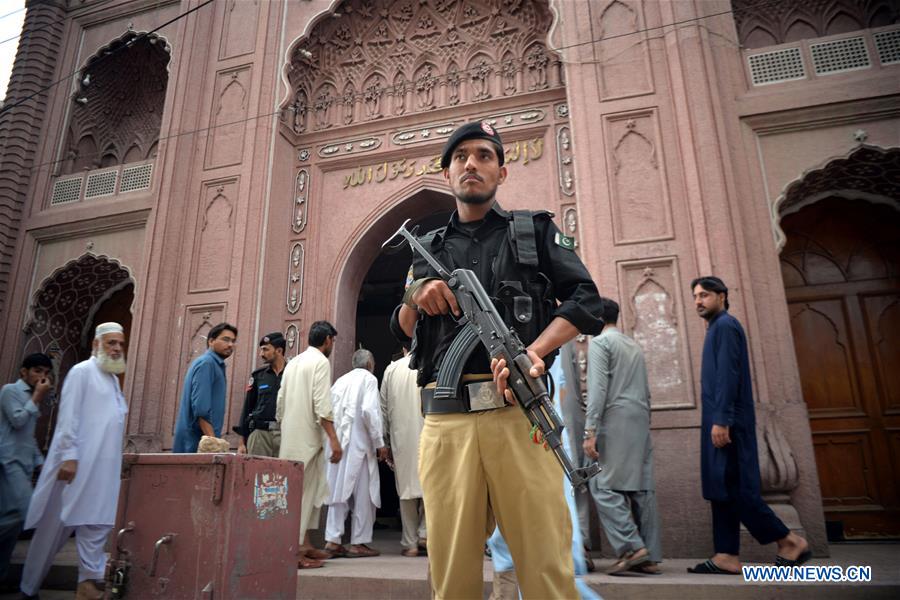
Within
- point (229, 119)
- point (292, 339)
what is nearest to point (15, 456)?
point (292, 339)

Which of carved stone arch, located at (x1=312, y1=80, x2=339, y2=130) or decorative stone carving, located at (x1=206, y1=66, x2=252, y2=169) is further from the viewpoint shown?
carved stone arch, located at (x1=312, y1=80, x2=339, y2=130)

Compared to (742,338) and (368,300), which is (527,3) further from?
(368,300)

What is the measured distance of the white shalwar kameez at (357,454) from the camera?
4977 mm

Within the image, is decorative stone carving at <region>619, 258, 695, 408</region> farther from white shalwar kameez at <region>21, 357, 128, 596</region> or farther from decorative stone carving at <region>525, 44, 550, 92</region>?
white shalwar kameez at <region>21, 357, 128, 596</region>

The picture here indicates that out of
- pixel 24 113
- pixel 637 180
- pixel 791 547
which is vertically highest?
pixel 24 113

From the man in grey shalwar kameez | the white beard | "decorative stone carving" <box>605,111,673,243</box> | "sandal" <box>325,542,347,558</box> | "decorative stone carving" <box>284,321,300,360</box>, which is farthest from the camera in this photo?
"decorative stone carving" <box>284,321,300,360</box>

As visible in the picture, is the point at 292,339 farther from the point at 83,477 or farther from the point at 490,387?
the point at 490,387

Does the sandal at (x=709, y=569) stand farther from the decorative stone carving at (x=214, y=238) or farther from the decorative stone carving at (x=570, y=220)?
the decorative stone carving at (x=214, y=238)

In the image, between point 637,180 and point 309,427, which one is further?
point 637,180

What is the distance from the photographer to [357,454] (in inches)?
200

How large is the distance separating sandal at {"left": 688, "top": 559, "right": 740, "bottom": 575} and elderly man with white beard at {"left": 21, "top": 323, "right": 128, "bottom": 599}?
3.83 meters

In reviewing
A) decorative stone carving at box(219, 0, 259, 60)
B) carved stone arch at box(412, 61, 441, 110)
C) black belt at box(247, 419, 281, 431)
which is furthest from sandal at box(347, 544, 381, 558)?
decorative stone carving at box(219, 0, 259, 60)

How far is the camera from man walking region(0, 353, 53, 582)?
4270mm

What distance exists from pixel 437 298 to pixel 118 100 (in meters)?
9.71
